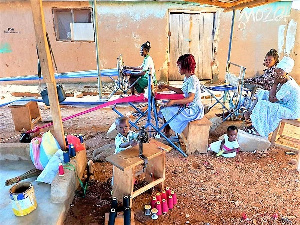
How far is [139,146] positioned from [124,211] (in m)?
0.72

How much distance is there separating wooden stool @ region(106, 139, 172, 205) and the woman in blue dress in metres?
1.18

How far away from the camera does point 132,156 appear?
301 cm

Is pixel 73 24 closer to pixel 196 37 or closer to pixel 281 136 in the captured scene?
pixel 196 37

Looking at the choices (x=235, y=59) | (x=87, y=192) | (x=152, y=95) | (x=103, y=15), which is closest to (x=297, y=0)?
(x=235, y=59)

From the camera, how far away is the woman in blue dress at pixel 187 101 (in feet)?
14.0

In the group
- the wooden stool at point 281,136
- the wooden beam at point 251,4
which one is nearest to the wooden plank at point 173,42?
the wooden beam at point 251,4

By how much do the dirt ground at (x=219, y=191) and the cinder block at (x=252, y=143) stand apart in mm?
131

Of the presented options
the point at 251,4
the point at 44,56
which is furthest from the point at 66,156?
the point at 251,4

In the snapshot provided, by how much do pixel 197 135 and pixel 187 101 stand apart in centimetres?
64

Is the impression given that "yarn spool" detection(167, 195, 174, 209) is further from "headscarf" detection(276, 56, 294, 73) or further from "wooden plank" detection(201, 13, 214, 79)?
"wooden plank" detection(201, 13, 214, 79)

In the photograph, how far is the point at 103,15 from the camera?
340 inches

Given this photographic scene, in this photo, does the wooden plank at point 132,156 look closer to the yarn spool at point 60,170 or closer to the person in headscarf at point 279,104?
the yarn spool at point 60,170

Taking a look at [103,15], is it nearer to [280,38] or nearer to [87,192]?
[280,38]

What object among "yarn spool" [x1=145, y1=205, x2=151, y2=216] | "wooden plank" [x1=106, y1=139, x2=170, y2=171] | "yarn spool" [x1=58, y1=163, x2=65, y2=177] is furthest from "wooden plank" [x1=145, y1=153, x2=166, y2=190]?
"yarn spool" [x1=58, y1=163, x2=65, y2=177]
